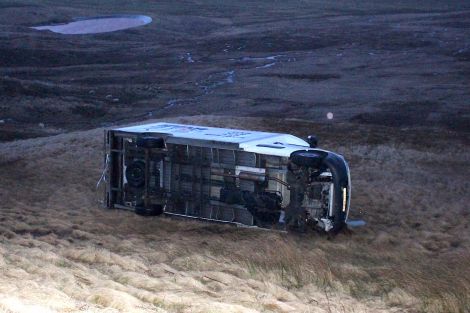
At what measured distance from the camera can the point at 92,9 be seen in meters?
94.4

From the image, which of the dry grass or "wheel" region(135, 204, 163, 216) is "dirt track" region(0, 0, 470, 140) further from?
"wheel" region(135, 204, 163, 216)

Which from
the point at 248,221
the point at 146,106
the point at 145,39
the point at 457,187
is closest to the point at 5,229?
the point at 248,221

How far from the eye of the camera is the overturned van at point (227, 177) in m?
14.1

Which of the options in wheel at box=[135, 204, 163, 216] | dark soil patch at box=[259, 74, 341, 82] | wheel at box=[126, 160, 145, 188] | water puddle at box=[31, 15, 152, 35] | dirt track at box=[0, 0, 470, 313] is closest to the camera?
dirt track at box=[0, 0, 470, 313]

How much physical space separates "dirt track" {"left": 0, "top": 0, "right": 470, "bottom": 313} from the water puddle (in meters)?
11.7

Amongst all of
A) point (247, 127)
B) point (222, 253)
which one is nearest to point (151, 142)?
point (222, 253)

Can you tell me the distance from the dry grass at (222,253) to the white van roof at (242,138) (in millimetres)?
1522

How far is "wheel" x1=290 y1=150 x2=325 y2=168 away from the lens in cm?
1371

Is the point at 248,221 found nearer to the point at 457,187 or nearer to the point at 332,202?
the point at 332,202

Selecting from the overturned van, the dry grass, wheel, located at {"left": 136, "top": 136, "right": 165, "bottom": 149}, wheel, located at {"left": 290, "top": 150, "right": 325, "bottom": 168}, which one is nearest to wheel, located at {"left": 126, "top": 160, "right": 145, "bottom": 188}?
the overturned van

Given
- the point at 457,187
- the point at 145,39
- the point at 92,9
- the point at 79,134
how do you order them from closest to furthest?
the point at 457,187 < the point at 79,134 < the point at 145,39 < the point at 92,9

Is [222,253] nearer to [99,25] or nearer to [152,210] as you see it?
[152,210]

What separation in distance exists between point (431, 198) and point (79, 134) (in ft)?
37.3

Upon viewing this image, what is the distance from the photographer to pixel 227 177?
14773 mm
